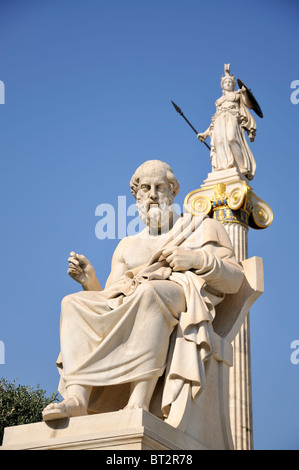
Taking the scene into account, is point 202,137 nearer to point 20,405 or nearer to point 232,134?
point 232,134

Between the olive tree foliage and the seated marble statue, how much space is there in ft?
36.2

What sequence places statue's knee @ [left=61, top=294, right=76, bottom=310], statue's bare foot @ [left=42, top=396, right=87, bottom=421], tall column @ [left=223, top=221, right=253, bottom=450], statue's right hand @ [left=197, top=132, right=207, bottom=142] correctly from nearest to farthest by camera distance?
statue's bare foot @ [left=42, top=396, right=87, bottom=421] < statue's knee @ [left=61, top=294, right=76, bottom=310] < tall column @ [left=223, top=221, right=253, bottom=450] < statue's right hand @ [left=197, top=132, right=207, bottom=142]

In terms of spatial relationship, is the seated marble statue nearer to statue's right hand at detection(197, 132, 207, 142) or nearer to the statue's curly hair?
the statue's curly hair

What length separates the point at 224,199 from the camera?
1480cm

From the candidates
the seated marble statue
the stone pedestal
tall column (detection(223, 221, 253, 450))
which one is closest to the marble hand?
the seated marble statue

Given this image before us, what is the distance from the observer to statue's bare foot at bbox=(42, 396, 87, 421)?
586 cm

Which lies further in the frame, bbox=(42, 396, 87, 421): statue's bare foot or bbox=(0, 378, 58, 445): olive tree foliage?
bbox=(0, 378, 58, 445): olive tree foliage

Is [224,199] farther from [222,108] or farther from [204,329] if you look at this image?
[204,329]

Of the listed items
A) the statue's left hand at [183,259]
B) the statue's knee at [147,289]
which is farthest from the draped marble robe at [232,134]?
the statue's knee at [147,289]

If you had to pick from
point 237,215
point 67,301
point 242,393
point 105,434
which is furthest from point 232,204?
point 105,434

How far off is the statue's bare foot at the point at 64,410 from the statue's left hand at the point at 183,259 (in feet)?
4.43

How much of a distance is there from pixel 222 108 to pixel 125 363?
34.9ft

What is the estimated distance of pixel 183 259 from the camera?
21.8 feet
